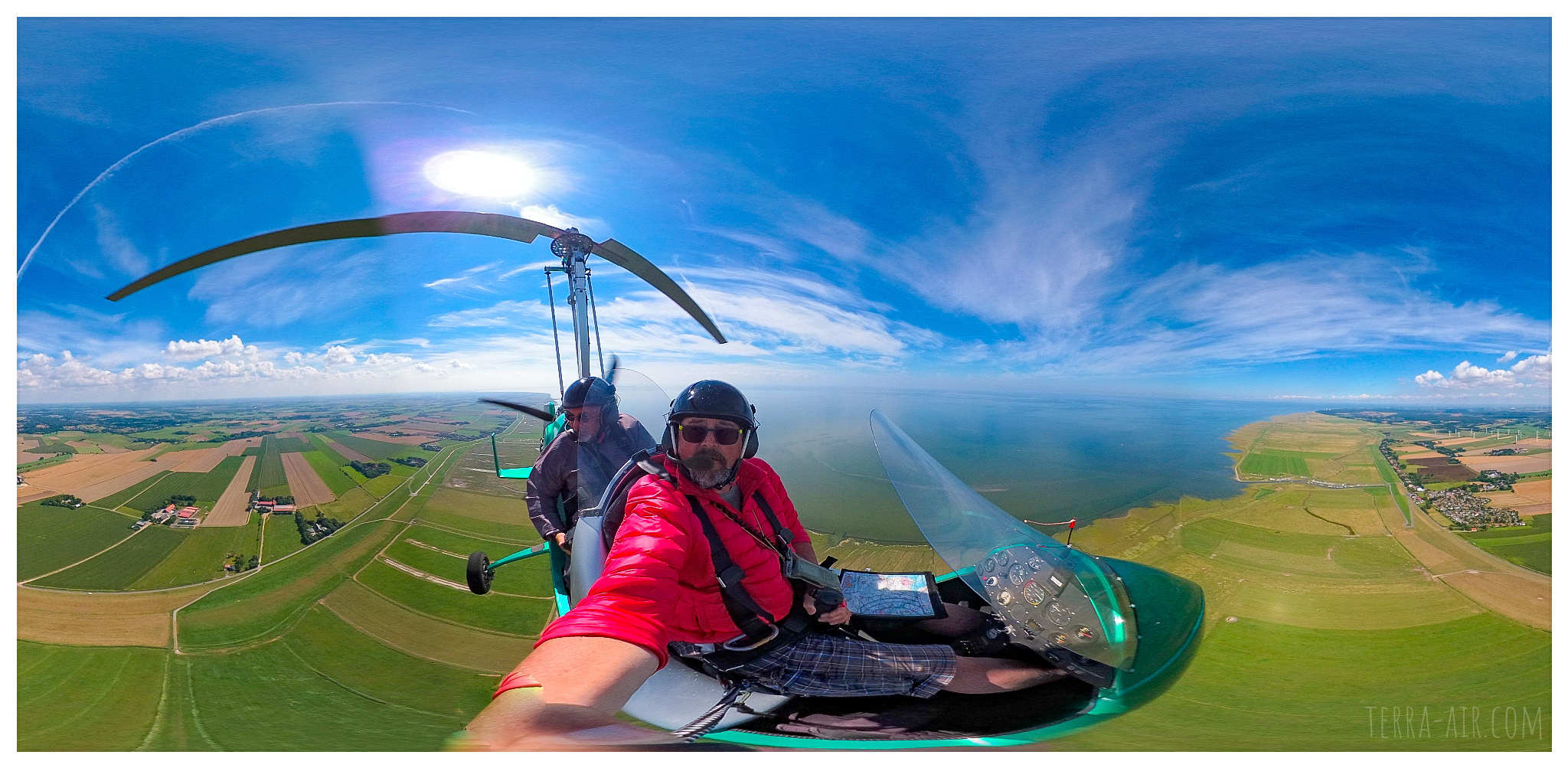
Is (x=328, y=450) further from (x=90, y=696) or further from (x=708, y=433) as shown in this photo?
(x=708, y=433)

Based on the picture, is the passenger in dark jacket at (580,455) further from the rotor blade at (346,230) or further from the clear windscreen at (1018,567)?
the clear windscreen at (1018,567)

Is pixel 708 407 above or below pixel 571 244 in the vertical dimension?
below

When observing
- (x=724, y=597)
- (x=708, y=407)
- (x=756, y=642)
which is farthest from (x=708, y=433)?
(x=756, y=642)

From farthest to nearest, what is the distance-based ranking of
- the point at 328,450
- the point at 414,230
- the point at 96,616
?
the point at 328,450, the point at 96,616, the point at 414,230

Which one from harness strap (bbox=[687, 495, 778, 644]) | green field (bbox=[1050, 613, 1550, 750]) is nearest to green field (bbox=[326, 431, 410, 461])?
harness strap (bbox=[687, 495, 778, 644])

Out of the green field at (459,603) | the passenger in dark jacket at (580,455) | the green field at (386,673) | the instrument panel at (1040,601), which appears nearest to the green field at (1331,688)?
the instrument panel at (1040,601)

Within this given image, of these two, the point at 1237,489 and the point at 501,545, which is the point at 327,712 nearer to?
the point at 501,545

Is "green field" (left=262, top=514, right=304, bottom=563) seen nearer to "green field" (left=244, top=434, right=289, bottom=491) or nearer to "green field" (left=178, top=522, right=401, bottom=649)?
"green field" (left=178, top=522, right=401, bottom=649)
